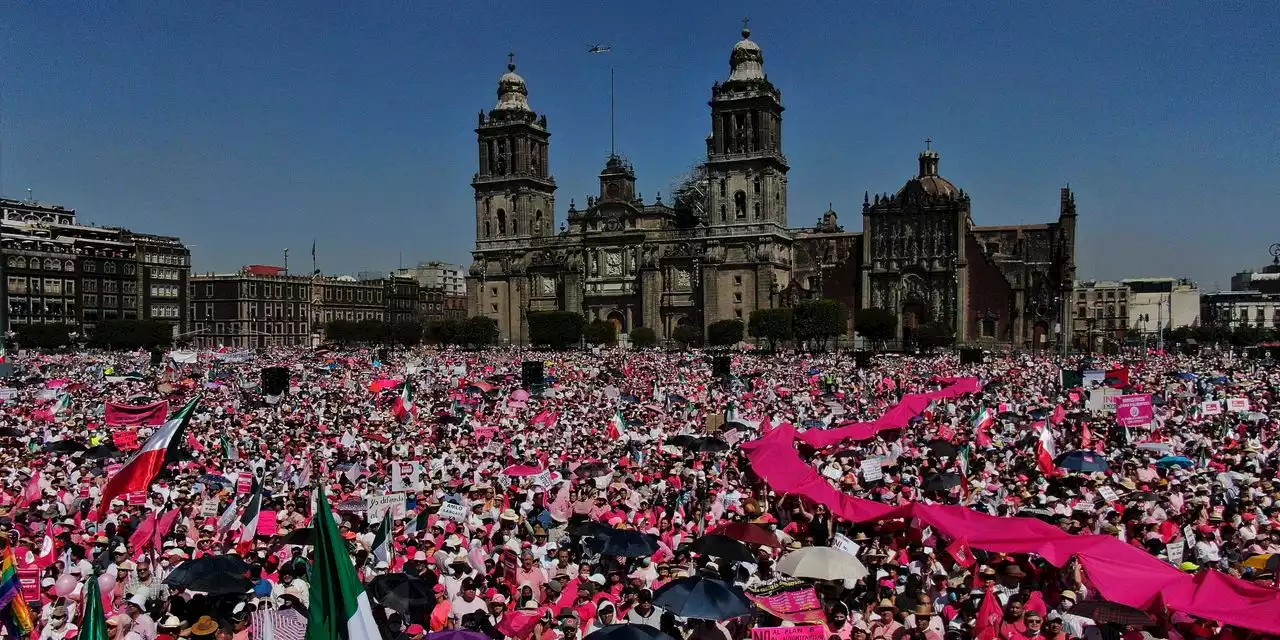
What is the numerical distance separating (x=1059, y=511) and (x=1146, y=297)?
5351 inches

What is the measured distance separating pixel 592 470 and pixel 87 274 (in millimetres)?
105453

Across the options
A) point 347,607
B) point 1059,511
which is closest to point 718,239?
point 1059,511

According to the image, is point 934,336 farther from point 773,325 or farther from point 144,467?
point 144,467

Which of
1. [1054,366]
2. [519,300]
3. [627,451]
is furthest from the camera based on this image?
[519,300]

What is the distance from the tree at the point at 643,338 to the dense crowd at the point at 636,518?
58553 mm

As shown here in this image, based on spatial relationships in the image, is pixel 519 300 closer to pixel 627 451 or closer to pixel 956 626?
pixel 627 451

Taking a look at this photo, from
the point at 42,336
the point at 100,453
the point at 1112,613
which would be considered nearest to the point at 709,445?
the point at 100,453

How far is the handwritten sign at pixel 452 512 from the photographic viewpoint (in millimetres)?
14305

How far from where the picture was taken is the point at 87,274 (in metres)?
109

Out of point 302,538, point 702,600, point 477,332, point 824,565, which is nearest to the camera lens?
point 702,600

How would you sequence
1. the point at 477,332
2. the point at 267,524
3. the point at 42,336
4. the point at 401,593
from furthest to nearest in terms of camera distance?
the point at 477,332, the point at 42,336, the point at 267,524, the point at 401,593

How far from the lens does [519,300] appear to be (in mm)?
102438

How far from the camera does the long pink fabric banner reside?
919 centimetres

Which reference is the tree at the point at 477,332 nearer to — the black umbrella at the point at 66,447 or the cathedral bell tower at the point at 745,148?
the cathedral bell tower at the point at 745,148
